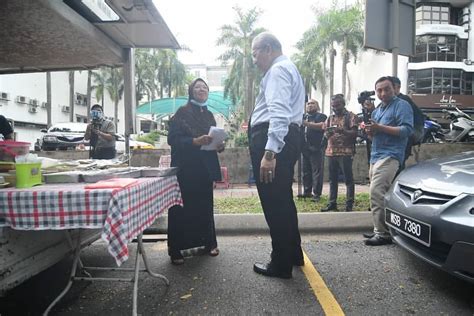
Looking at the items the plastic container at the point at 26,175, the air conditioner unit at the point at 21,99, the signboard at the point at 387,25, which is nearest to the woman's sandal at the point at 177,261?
the plastic container at the point at 26,175

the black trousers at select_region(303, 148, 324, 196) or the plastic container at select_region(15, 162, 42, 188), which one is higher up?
the plastic container at select_region(15, 162, 42, 188)

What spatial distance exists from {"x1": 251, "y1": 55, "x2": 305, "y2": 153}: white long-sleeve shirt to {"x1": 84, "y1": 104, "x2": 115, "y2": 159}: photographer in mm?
3425

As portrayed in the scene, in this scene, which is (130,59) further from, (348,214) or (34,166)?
(348,214)

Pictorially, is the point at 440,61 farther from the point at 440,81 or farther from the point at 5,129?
the point at 5,129

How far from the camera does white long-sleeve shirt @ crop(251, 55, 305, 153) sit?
8.94 ft

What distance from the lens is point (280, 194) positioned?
2.92 meters

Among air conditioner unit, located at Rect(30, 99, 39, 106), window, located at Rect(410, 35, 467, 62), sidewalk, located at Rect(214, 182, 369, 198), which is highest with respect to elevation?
window, located at Rect(410, 35, 467, 62)

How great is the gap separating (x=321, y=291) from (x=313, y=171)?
3.49m

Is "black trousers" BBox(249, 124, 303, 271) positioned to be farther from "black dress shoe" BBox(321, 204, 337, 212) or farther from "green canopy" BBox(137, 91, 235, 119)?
"green canopy" BBox(137, 91, 235, 119)

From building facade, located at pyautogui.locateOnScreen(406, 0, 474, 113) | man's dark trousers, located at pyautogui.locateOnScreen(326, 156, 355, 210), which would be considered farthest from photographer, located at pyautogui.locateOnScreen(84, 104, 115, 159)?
building facade, located at pyautogui.locateOnScreen(406, 0, 474, 113)

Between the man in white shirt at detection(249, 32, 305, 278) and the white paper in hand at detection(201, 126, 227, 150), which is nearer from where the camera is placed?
the man in white shirt at detection(249, 32, 305, 278)

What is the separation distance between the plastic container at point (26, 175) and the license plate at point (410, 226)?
2.60m

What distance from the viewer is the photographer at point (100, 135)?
5711 mm

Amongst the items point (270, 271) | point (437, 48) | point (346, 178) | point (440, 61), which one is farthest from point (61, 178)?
point (437, 48)
